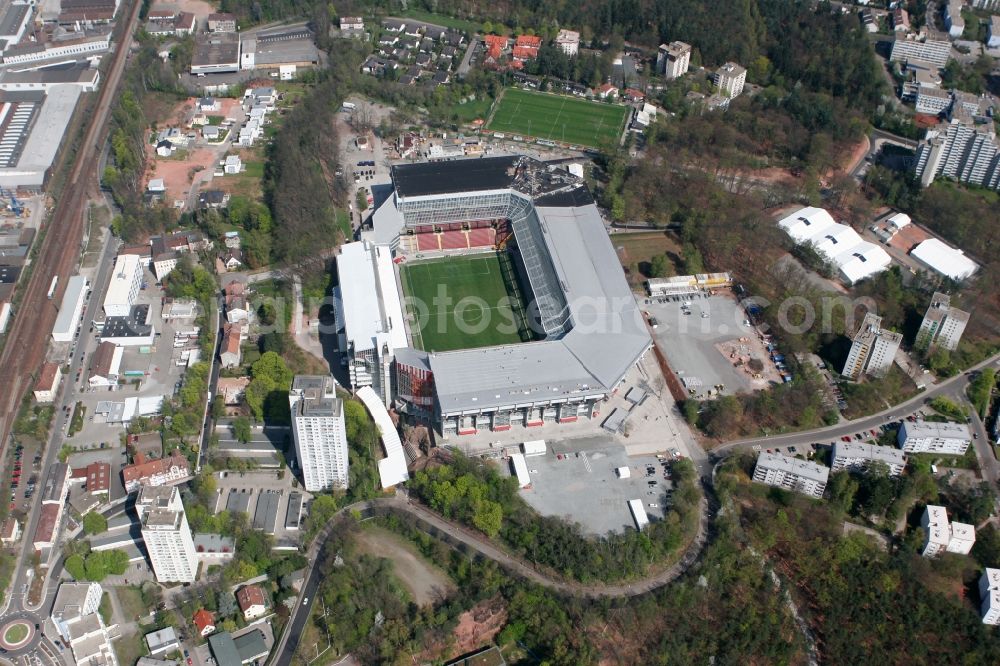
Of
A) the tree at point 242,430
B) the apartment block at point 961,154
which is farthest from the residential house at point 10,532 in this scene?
the apartment block at point 961,154

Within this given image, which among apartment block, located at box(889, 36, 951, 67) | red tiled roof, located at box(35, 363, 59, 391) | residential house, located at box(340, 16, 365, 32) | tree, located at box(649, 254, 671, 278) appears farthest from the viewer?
residential house, located at box(340, 16, 365, 32)

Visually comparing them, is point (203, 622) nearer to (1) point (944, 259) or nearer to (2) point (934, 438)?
(2) point (934, 438)

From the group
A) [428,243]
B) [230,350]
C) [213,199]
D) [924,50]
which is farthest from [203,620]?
[924,50]

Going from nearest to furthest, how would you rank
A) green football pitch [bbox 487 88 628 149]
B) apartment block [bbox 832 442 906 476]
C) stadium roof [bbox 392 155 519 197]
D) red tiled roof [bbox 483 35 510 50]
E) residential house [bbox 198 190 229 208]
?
apartment block [bbox 832 442 906 476] < stadium roof [bbox 392 155 519 197] < residential house [bbox 198 190 229 208] < green football pitch [bbox 487 88 628 149] < red tiled roof [bbox 483 35 510 50]

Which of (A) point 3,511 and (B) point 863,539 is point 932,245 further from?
(A) point 3,511

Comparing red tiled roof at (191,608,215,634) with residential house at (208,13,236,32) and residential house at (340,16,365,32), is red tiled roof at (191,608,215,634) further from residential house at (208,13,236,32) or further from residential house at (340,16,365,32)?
residential house at (208,13,236,32)

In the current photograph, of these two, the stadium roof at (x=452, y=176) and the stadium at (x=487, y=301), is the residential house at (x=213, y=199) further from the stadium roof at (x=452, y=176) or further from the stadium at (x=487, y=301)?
the stadium roof at (x=452, y=176)

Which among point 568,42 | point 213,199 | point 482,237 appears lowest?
point 482,237

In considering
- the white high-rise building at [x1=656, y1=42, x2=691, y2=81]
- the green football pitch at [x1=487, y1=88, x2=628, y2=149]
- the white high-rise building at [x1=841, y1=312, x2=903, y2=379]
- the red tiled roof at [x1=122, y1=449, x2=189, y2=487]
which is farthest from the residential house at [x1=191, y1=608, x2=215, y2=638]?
the white high-rise building at [x1=656, y1=42, x2=691, y2=81]
